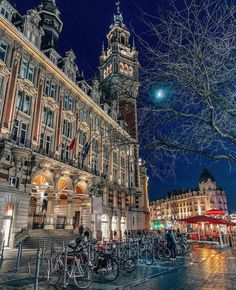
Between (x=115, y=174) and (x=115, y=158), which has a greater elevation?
(x=115, y=158)

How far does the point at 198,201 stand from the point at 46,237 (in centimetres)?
9340

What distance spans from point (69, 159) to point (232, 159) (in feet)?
79.7

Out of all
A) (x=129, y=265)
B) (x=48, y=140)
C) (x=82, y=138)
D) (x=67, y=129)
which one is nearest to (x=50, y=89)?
(x=67, y=129)

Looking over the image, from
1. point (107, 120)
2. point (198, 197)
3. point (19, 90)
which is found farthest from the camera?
point (198, 197)

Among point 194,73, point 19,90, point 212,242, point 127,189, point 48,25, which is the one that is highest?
point 48,25

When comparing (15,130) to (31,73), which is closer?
(15,130)

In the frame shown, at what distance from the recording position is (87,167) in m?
32.4

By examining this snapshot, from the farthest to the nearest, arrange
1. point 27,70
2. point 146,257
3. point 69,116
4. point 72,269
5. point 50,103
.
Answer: point 69,116, point 50,103, point 27,70, point 146,257, point 72,269

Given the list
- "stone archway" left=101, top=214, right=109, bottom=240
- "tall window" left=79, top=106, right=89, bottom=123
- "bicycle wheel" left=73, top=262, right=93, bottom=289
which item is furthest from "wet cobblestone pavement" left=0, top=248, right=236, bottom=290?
"tall window" left=79, top=106, right=89, bottom=123

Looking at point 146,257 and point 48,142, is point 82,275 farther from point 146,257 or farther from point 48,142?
point 48,142

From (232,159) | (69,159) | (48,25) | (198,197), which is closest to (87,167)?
(69,159)

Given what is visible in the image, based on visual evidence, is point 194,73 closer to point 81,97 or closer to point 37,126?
point 37,126

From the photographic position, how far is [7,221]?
20.4m

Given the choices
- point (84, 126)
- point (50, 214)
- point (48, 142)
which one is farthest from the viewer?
point (84, 126)
